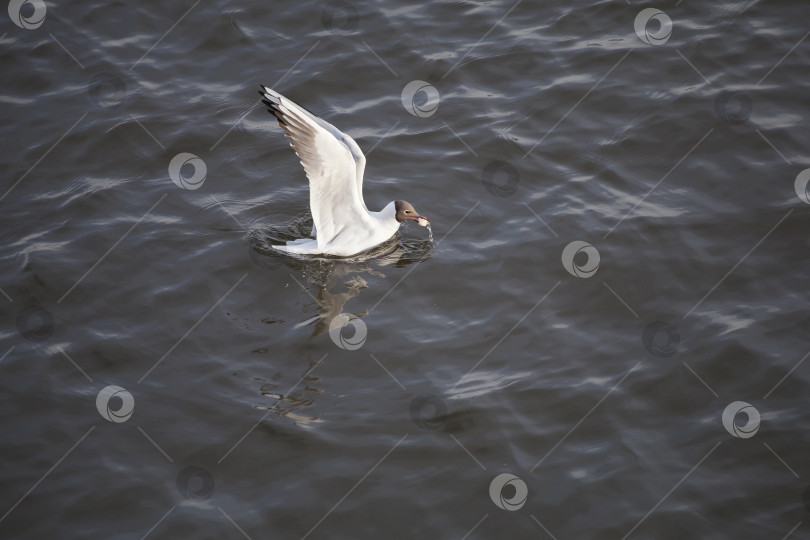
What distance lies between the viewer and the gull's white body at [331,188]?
7.50 metres

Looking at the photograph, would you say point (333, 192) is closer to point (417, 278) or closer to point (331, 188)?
point (331, 188)

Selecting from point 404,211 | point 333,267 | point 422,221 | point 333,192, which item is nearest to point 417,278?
Result: point 422,221

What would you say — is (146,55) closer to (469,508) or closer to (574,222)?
(574,222)

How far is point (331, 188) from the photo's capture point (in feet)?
26.0

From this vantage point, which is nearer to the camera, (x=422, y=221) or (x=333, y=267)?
(x=422, y=221)

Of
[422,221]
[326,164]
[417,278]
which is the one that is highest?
[326,164]

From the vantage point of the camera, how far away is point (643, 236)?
8.19m

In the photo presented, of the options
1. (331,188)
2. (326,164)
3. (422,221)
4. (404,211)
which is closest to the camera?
(326,164)

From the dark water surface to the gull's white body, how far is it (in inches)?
8.5

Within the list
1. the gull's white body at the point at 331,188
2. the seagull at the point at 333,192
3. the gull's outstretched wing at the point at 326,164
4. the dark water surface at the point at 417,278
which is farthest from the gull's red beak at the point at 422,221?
the gull's outstretched wing at the point at 326,164

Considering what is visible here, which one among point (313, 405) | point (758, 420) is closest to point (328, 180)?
point (313, 405)

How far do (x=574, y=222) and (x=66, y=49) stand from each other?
6.62 meters

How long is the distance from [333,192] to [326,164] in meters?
0.35

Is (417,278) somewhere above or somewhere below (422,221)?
below
